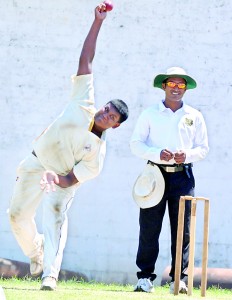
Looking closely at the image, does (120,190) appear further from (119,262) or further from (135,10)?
(135,10)

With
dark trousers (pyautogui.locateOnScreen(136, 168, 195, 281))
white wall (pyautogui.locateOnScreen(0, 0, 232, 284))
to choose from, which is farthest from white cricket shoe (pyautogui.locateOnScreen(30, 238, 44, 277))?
white wall (pyautogui.locateOnScreen(0, 0, 232, 284))

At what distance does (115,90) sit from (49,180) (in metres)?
3.92

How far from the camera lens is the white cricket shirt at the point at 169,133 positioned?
960 cm

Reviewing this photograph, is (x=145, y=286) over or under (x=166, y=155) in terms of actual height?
under

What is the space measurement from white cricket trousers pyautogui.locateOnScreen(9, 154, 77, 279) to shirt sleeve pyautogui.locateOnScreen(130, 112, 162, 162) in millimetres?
662

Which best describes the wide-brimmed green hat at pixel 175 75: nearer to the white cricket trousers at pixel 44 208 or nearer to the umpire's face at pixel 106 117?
the umpire's face at pixel 106 117

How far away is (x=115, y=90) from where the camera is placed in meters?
12.2

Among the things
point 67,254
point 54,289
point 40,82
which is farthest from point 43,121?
point 54,289

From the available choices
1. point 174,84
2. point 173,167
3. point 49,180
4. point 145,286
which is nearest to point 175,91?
point 174,84

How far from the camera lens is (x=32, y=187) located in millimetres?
9344

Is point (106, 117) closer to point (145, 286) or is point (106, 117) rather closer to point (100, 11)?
point (100, 11)

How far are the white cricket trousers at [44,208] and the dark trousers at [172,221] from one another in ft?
2.49

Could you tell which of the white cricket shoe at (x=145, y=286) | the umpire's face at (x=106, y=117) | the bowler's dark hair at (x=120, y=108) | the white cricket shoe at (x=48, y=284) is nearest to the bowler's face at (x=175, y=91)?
the bowler's dark hair at (x=120, y=108)

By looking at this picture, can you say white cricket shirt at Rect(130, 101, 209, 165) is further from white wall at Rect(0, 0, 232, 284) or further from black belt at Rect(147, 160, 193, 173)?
white wall at Rect(0, 0, 232, 284)
